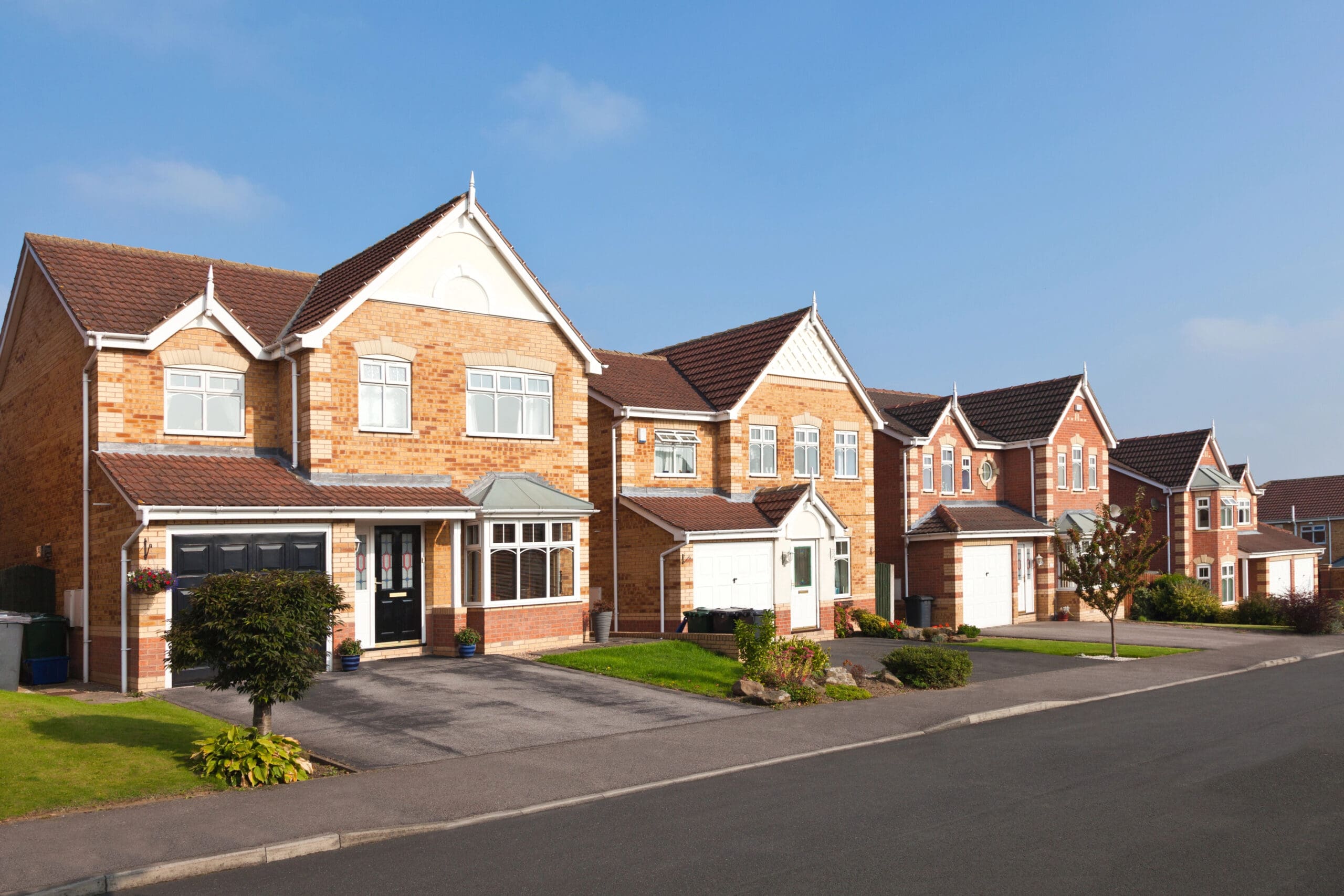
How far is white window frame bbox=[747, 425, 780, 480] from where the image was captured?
28.2 m

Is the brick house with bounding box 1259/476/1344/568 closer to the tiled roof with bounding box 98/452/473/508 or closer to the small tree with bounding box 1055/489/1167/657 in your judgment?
the small tree with bounding box 1055/489/1167/657

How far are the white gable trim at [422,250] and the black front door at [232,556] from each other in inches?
150

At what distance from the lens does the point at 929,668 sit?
19.2 m

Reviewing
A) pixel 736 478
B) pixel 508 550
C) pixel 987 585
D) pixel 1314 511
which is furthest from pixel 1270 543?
pixel 508 550

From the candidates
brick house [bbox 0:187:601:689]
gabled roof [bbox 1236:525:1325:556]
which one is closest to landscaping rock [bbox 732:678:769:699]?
brick house [bbox 0:187:601:689]

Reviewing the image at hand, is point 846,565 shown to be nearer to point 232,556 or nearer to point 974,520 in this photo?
point 974,520

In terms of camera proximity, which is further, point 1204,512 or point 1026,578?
point 1204,512

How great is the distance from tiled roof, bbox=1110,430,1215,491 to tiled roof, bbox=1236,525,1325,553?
13.5ft

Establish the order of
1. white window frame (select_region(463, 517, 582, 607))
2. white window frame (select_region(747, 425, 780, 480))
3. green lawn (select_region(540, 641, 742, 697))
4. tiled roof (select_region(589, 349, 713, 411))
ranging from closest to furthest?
green lawn (select_region(540, 641, 742, 697)) < white window frame (select_region(463, 517, 582, 607)) < tiled roof (select_region(589, 349, 713, 411)) < white window frame (select_region(747, 425, 780, 480))

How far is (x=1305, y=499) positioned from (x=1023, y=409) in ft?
106

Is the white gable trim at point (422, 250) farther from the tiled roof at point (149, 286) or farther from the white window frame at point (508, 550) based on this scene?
the white window frame at point (508, 550)

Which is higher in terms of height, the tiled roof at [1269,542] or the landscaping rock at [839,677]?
the tiled roof at [1269,542]

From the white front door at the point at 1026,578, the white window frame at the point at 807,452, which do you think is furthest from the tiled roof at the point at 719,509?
the white front door at the point at 1026,578

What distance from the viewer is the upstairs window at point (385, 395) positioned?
20781mm
